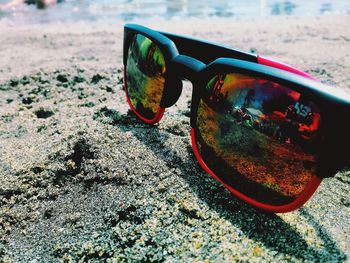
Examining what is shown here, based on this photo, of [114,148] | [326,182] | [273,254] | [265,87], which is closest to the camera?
[273,254]

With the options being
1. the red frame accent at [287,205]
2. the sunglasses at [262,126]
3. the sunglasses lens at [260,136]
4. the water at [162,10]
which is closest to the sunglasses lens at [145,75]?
the sunglasses at [262,126]

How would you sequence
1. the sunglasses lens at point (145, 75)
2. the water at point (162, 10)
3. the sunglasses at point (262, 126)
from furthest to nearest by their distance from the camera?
the water at point (162, 10) < the sunglasses lens at point (145, 75) < the sunglasses at point (262, 126)

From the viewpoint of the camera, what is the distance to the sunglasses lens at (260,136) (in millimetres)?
1076

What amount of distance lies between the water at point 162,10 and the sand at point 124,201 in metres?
3.70

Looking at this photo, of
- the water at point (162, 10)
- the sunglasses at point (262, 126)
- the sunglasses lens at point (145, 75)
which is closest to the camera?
the sunglasses at point (262, 126)

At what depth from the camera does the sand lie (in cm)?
103

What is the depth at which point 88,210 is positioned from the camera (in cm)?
121

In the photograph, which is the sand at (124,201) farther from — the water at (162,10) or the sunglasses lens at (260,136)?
the water at (162,10)

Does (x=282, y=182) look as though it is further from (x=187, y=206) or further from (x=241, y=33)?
(x=241, y=33)

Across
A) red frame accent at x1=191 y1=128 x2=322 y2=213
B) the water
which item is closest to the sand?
red frame accent at x1=191 y1=128 x2=322 y2=213

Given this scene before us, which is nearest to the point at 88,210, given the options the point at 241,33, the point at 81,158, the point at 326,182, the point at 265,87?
the point at 81,158

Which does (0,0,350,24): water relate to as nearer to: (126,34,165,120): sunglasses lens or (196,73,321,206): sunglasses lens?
(126,34,165,120): sunglasses lens

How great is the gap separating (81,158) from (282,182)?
809 mm

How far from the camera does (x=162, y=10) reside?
6.09 metres
